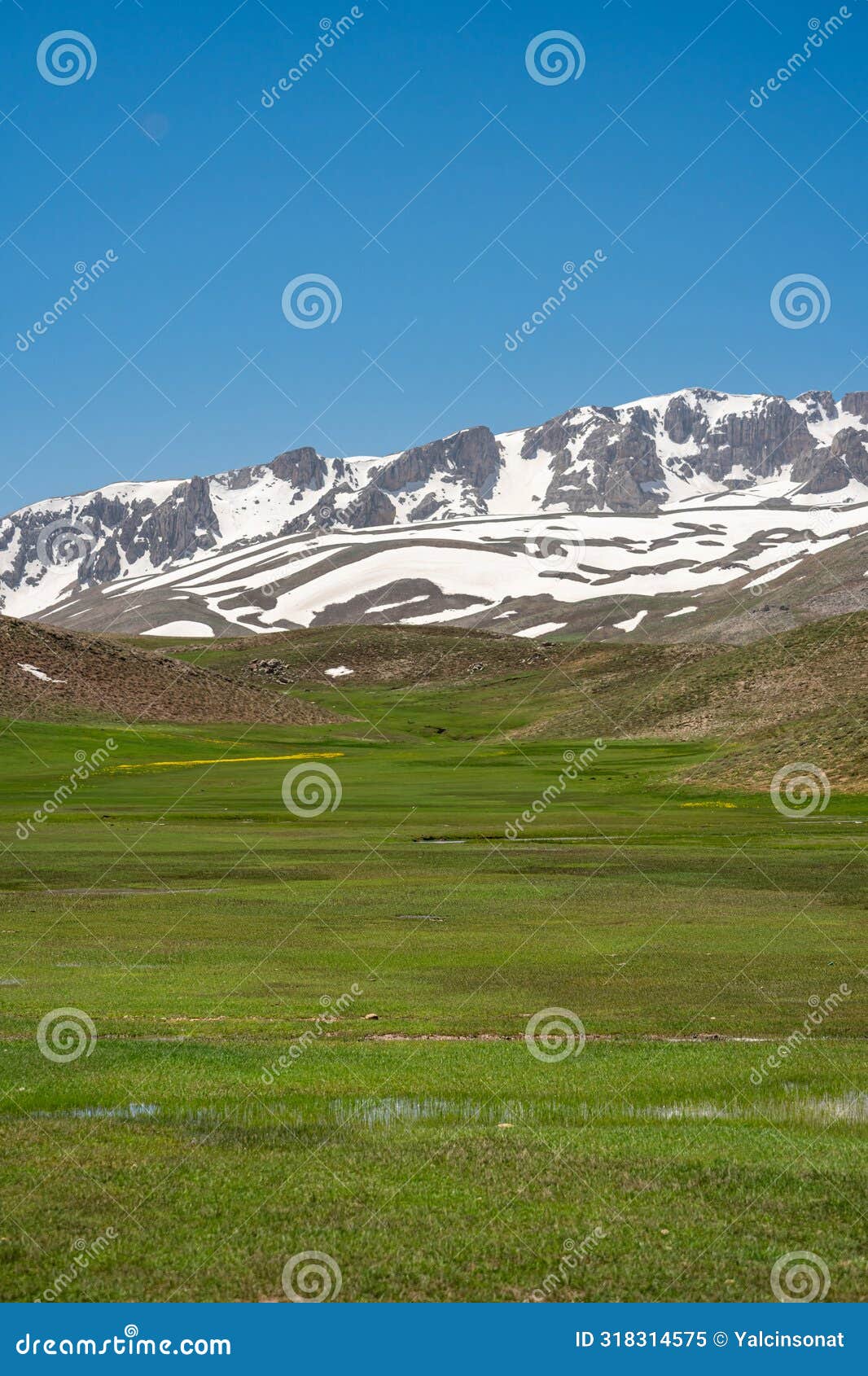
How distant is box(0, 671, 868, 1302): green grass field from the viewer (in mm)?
10727

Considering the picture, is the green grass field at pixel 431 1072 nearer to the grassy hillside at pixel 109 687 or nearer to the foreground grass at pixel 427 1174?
the foreground grass at pixel 427 1174

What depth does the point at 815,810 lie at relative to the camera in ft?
239

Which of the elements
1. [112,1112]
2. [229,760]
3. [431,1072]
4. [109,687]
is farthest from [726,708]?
[112,1112]

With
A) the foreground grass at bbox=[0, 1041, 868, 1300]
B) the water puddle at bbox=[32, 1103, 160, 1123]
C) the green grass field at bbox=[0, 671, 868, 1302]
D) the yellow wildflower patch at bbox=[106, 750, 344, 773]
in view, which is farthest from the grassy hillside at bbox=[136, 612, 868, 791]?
the water puddle at bbox=[32, 1103, 160, 1123]

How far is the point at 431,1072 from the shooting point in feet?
59.0

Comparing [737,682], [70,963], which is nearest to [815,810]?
[70,963]

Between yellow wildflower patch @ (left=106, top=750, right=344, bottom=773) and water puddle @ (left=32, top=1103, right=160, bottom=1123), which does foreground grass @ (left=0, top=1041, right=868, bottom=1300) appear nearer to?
water puddle @ (left=32, top=1103, right=160, bottom=1123)

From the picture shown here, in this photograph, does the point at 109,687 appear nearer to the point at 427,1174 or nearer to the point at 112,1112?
the point at 112,1112

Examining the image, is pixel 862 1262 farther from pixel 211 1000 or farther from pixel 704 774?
pixel 704 774

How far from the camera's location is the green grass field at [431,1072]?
422 inches

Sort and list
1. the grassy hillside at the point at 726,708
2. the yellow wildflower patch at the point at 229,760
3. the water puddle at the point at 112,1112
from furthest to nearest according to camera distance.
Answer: the yellow wildflower patch at the point at 229,760
the grassy hillside at the point at 726,708
the water puddle at the point at 112,1112

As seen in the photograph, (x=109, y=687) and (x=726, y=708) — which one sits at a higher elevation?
(x=726, y=708)

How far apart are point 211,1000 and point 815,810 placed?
55.6 metres

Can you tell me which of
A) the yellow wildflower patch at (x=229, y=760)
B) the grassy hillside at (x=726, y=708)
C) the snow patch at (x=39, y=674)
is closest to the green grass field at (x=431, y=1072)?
the grassy hillside at (x=726, y=708)
